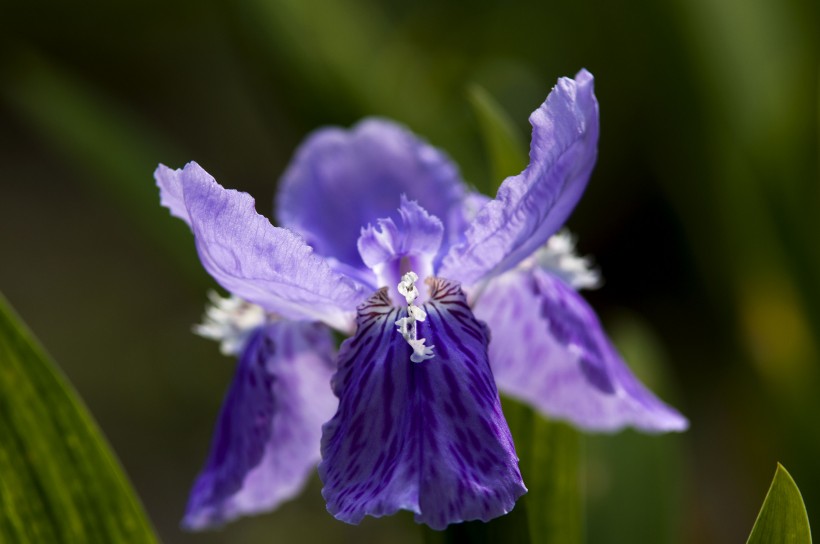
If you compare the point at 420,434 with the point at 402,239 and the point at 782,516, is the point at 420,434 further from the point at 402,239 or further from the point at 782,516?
the point at 782,516

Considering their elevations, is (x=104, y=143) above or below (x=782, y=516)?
above

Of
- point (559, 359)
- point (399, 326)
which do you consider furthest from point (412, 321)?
point (559, 359)

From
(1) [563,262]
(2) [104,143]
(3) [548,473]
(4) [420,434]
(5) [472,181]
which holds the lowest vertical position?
(3) [548,473]

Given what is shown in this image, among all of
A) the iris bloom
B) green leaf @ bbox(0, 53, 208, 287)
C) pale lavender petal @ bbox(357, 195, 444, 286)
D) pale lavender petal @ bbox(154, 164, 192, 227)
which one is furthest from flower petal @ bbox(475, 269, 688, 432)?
green leaf @ bbox(0, 53, 208, 287)

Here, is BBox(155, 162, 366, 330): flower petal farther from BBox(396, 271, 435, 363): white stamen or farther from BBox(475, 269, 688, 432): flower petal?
BBox(475, 269, 688, 432): flower petal

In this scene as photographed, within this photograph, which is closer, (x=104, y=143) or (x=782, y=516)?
(x=782, y=516)

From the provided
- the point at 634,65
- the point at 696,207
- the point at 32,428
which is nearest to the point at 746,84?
the point at 696,207

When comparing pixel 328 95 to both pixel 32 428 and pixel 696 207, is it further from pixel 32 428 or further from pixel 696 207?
pixel 32 428
